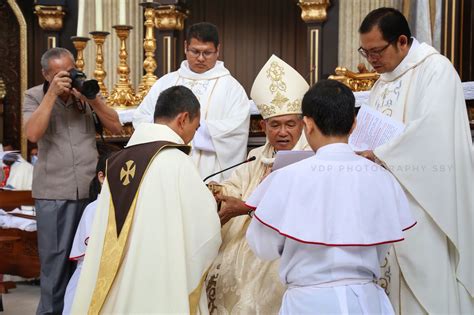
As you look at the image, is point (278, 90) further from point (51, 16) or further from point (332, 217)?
point (51, 16)

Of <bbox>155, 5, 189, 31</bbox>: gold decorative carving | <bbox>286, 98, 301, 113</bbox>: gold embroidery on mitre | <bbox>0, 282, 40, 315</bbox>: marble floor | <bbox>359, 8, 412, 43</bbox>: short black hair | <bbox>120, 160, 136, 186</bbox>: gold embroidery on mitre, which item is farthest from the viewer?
<bbox>155, 5, 189, 31</bbox>: gold decorative carving

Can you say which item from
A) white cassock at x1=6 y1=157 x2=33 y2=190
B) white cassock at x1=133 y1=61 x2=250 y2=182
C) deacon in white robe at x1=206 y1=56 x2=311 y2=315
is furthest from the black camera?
white cassock at x1=6 y1=157 x2=33 y2=190

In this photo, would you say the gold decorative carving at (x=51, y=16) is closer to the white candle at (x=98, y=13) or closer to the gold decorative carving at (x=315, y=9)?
the gold decorative carving at (x=315, y=9)

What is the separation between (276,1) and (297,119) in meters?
6.07

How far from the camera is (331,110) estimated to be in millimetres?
2432

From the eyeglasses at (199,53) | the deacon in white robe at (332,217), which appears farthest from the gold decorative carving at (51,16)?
the deacon in white robe at (332,217)

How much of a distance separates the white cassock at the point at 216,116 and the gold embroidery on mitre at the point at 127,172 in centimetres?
120

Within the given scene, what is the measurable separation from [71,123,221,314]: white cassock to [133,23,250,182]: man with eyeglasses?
1.19m

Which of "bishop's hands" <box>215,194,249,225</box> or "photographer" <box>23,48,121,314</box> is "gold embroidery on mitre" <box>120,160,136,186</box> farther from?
"photographer" <box>23,48,121,314</box>

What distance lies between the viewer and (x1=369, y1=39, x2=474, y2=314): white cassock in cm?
313

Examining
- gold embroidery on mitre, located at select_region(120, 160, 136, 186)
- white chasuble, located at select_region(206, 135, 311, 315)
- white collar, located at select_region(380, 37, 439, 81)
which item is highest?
white collar, located at select_region(380, 37, 439, 81)

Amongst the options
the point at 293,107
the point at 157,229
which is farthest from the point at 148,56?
the point at 157,229

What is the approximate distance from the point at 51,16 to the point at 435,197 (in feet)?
19.3

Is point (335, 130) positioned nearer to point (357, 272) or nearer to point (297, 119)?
point (357, 272)
